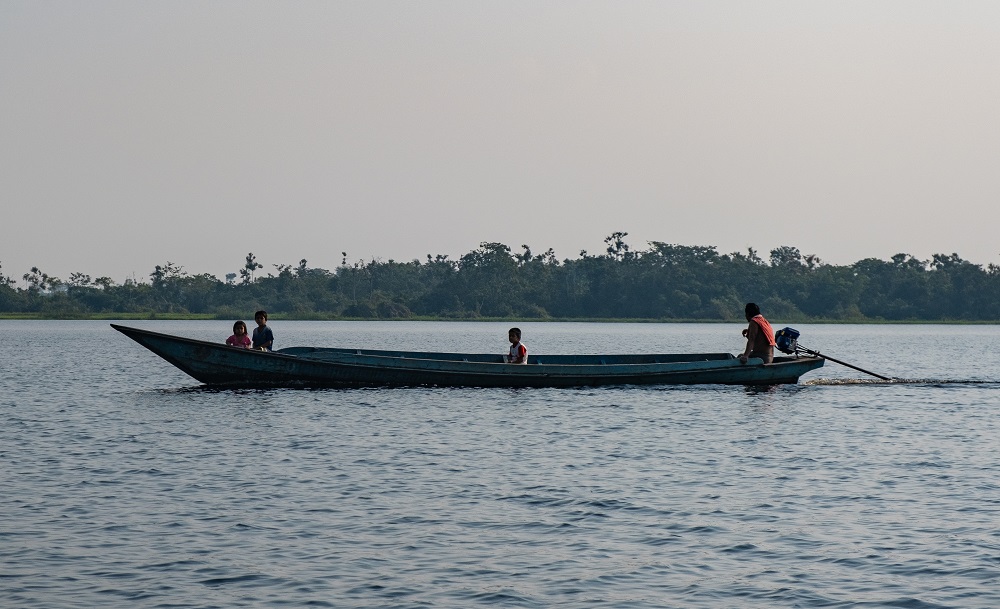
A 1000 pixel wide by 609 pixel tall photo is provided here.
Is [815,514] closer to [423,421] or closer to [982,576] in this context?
[982,576]

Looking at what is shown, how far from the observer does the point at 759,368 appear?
30.2 metres

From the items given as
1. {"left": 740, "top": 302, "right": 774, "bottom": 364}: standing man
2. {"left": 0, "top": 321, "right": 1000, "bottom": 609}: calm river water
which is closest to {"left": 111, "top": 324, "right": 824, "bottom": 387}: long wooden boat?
{"left": 740, "top": 302, "right": 774, "bottom": 364}: standing man

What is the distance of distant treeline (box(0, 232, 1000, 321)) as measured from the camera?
15312cm

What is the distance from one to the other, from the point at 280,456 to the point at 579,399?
11.4m

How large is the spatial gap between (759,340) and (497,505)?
55.9 feet

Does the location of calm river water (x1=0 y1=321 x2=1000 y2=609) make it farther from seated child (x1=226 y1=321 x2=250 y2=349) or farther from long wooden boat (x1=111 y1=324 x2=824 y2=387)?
seated child (x1=226 y1=321 x2=250 y2=349)

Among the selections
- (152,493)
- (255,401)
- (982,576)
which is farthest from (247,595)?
(255,401)

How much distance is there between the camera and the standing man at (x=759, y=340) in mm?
29984

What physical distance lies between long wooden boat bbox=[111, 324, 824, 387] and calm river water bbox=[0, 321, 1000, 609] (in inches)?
64.0

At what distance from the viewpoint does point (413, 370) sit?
29.7 metres

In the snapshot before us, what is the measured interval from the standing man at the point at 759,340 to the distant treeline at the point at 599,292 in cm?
12518

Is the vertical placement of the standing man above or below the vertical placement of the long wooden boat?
above

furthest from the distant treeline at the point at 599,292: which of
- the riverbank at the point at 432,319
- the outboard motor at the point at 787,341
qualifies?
the outboard motor at the point at 787,341

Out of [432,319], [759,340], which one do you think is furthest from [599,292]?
[759,340]
